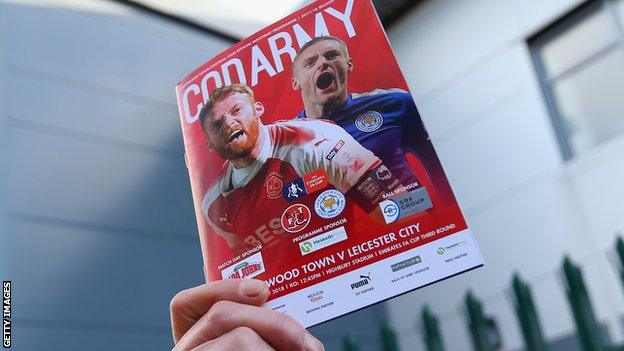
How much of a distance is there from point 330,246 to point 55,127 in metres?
6.11

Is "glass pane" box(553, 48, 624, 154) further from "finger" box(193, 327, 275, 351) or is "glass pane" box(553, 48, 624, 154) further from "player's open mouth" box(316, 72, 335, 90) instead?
"finger" box(193, 327, 275, 351)

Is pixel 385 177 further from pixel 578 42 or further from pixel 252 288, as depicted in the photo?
pixel 578 42

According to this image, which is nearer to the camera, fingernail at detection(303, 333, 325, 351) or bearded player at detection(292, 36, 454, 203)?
fingernail at detection(303, 333, 325, 351)

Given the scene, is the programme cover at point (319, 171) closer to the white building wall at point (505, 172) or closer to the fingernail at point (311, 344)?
the fingernail at point (311, 344)

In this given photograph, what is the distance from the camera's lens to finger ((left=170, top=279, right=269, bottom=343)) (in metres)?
1.37

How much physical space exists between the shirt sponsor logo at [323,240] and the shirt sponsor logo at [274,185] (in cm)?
12

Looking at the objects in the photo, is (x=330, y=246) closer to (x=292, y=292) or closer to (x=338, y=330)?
(x=292, y=292)

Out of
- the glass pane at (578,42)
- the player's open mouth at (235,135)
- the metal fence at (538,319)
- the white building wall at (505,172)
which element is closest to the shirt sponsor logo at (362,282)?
the player's open mouth at (235,135)

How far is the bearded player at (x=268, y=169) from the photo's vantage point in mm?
1570

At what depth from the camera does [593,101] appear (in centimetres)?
748

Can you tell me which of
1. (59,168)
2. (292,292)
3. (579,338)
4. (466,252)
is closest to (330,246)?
(292,292)

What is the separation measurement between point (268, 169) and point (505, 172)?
6654mm

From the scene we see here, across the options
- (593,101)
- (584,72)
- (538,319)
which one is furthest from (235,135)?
(584,72)

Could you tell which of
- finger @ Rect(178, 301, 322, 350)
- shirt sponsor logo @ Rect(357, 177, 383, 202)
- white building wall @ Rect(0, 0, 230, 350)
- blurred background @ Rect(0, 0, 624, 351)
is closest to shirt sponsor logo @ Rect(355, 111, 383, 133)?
shirt sponsor logo @ Rect(357, 177, 383, 202)
